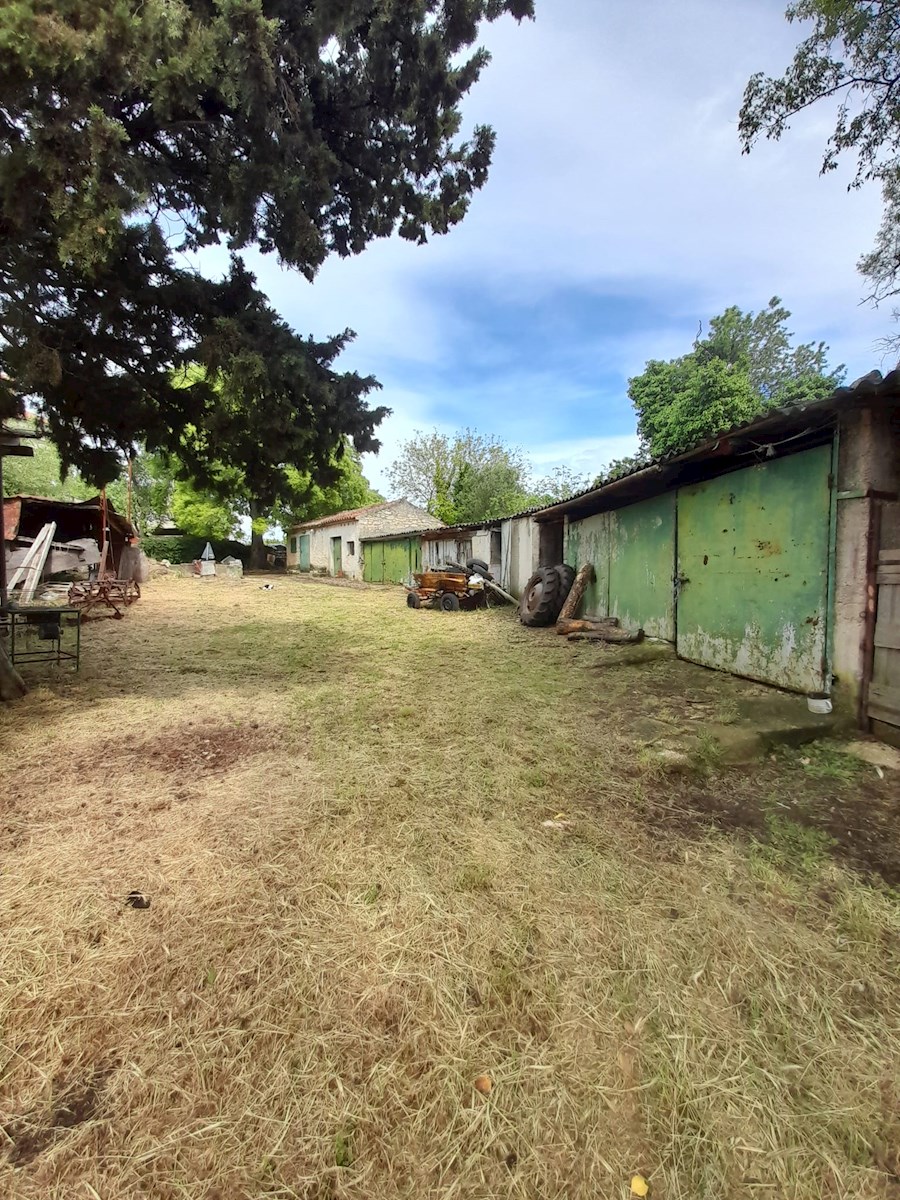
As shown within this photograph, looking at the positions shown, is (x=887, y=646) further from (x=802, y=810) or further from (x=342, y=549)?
(x=342, y=549)

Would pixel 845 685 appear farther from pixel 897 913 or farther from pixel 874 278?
pixel 874 278

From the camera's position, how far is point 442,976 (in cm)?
185

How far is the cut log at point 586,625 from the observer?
27.6 ft

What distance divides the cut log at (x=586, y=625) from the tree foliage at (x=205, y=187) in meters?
4.57

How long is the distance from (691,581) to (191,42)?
21.5 feet

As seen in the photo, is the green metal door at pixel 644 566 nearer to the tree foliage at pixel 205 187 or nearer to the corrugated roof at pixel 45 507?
the tree foliage at pixel 205 187

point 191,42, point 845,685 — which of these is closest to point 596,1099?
point 845,685

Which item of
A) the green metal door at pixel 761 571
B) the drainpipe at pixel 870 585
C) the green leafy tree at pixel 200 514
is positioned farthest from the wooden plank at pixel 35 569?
the green leafy tree at pixel 200 514

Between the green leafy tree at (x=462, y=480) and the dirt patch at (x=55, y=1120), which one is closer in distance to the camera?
the dirt patch at (x=55, y=1120)

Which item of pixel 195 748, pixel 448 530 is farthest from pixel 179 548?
pixel 195 748

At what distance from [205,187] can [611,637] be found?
7.23 meters

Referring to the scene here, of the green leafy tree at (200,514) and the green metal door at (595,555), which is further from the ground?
the green leafy tree at (200,514)

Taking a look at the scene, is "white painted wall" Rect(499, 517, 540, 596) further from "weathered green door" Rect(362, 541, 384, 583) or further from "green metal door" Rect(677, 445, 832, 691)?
"weathered green door" Rect(362, 541, 384, 583)

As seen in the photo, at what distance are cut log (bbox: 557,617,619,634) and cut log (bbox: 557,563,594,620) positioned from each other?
0.40 m
